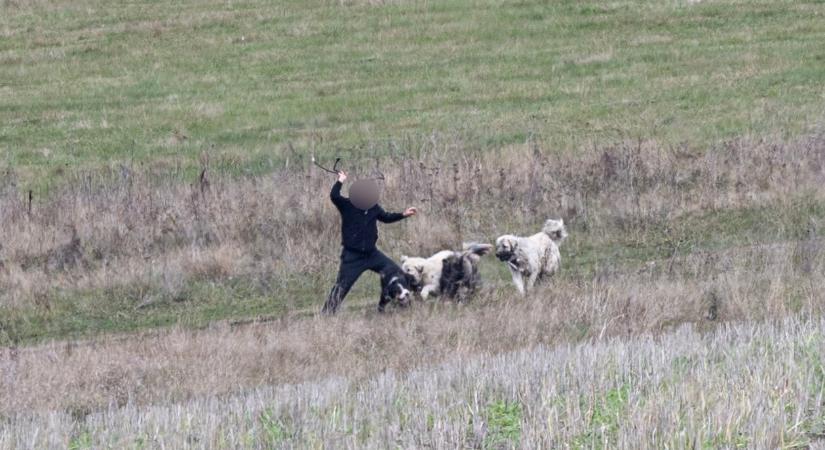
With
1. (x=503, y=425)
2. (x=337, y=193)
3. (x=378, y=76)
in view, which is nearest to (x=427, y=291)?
(x=337, y=193)

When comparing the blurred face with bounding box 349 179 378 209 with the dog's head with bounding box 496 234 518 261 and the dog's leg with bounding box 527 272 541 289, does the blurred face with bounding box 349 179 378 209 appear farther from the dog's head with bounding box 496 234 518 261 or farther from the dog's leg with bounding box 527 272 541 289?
the dog's leg with bounding box 527 272 541 289

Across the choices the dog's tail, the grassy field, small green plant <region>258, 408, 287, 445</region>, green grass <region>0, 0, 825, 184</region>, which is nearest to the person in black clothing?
the grassy field

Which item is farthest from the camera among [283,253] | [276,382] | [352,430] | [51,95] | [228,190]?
[51,95]

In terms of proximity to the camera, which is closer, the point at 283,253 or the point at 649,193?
the point at 283,253

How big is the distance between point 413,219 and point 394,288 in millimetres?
3439

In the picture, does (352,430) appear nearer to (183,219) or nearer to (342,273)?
(342,273)

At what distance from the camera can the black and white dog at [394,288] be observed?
1373 centimetres

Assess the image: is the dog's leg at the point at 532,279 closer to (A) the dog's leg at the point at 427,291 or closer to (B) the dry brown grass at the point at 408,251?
(B) the dry brown grass at the point at 408,251

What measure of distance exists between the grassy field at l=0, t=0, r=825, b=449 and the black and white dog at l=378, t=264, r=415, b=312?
195 millimetres

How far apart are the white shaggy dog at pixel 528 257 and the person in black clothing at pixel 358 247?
46.4 inches

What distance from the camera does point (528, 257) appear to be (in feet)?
47.8

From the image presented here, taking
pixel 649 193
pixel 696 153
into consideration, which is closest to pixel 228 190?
pixel 649 193

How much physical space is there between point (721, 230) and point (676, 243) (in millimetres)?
844

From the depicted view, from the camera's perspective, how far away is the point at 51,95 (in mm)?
27578
